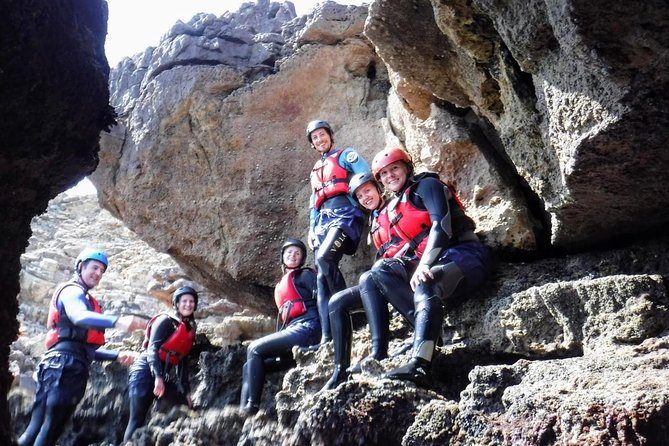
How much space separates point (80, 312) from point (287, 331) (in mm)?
1834

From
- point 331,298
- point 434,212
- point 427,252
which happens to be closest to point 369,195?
point 434,212

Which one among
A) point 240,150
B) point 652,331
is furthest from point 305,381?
point 240,150

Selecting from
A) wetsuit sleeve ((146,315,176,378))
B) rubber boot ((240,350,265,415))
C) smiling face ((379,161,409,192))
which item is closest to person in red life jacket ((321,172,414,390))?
smiling face ((379,161,409,192))

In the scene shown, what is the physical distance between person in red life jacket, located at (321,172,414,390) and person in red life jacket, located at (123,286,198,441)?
83.3 inches

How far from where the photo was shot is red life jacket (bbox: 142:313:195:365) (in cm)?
669

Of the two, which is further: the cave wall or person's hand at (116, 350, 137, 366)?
person's hand at (116, 350, 137, 366)

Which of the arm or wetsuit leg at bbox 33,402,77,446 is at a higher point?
the arm

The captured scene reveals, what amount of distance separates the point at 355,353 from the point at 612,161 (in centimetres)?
281

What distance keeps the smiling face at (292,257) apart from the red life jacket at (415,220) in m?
1.46

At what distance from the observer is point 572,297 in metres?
4.61

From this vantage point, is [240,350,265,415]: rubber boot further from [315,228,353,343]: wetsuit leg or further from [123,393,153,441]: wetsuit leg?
[123,393,153,441]: wetsuit leg

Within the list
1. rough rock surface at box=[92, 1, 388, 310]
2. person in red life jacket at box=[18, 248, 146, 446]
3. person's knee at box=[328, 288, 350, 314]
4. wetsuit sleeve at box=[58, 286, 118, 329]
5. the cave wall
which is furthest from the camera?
rough rock surface at box=[92, 1, 388, 310]

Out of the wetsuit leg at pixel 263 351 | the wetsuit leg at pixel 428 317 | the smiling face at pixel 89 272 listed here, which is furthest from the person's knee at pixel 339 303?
the smiling face at pixel 89 272

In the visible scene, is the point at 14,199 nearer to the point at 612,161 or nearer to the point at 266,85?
the point at 612,161
